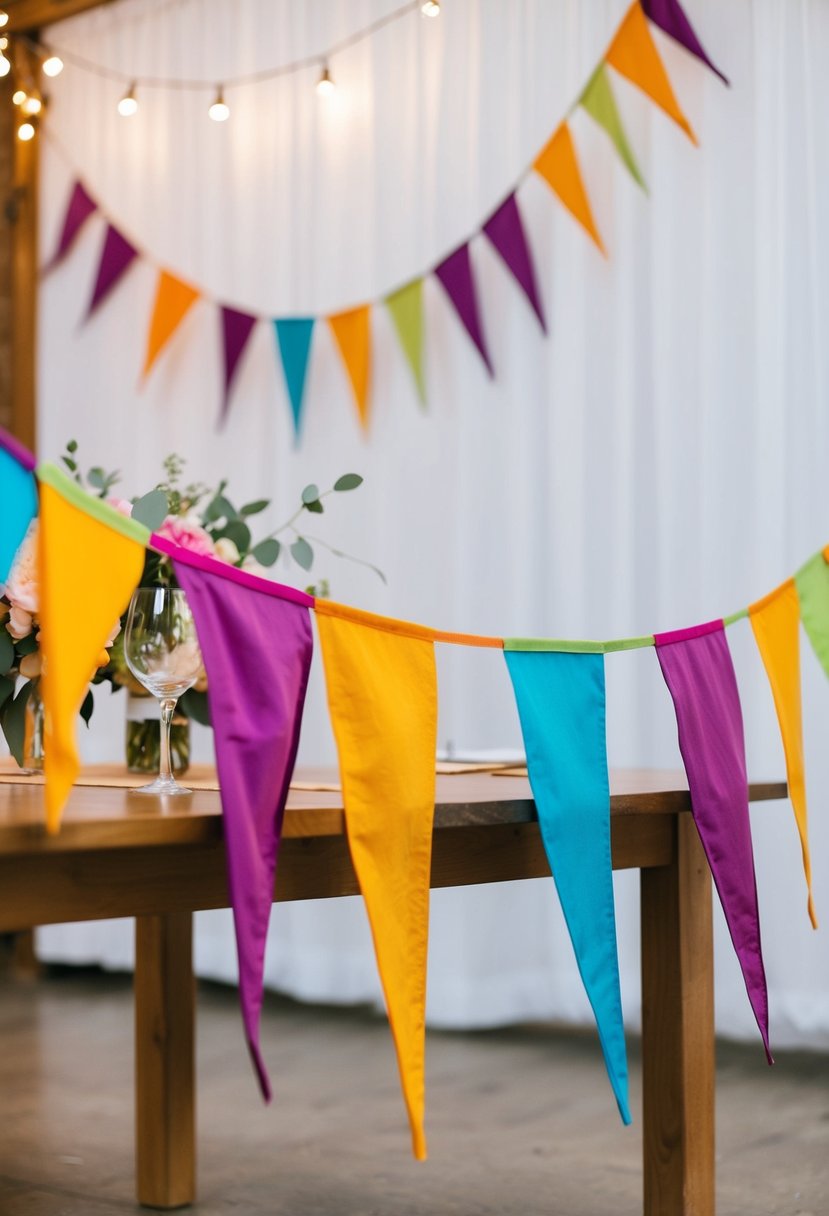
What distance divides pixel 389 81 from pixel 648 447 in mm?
1081

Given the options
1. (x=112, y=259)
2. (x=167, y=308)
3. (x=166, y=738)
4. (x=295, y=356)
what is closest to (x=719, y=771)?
(x=166, y=738)

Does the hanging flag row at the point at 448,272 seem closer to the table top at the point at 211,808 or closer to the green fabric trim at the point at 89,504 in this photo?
the table top at the point at 211,808

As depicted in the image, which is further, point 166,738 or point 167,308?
point 167,308

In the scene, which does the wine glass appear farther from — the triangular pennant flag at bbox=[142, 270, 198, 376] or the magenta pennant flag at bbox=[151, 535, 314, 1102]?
the triangular pennant flag at bbox=[142, 270, 198, 376]

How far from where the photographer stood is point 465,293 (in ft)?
10.4

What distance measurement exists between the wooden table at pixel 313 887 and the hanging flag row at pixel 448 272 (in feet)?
4.60

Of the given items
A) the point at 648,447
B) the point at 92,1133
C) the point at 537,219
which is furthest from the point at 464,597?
the point at 92,1133

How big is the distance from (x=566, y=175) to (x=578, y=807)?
1869mm

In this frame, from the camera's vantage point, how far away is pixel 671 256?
2.96 m

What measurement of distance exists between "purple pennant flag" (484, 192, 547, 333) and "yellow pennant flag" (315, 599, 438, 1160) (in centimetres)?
183

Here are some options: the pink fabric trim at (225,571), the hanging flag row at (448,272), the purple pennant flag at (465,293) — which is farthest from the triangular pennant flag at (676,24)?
the pink fabric trim at (225,571)

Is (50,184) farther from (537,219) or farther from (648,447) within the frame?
(648,447)

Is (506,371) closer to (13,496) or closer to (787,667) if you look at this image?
(787,667)

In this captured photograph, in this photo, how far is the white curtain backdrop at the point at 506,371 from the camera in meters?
2.82
